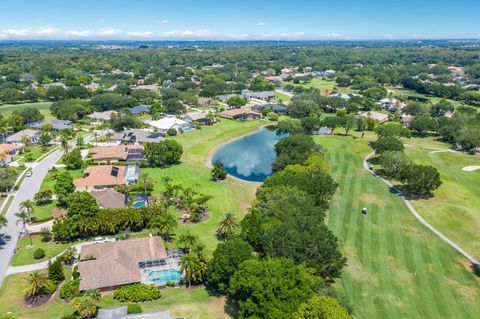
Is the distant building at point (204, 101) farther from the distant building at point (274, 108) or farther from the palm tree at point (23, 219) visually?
the palm tree at point (23, 219)

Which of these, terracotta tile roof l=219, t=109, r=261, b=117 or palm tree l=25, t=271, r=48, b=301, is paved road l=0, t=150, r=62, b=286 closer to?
palm tree l=25, t=271, r=48, b=301

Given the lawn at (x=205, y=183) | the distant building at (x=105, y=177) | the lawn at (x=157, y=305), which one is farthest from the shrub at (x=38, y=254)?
the distant building at (x=105, y=177)

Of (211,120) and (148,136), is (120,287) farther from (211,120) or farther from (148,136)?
(211,120)

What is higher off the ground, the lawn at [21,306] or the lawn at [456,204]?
the lawn at [21,306]

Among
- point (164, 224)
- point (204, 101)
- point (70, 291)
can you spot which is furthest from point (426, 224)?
point (204, 101)

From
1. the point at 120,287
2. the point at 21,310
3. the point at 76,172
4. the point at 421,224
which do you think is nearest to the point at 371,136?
the point at 421,224

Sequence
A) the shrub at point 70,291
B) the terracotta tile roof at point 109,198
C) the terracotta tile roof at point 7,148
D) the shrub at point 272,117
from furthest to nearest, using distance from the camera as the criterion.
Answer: the shrub at point 272,117 → the terracotta tile roof at point 7,148 → the terracotta tile roof at point 109,198 → the shrub at point 70,291

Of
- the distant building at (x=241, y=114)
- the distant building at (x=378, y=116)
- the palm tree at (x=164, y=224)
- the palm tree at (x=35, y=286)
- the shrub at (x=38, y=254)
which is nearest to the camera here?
the palm tree at (x=35, y=286)
